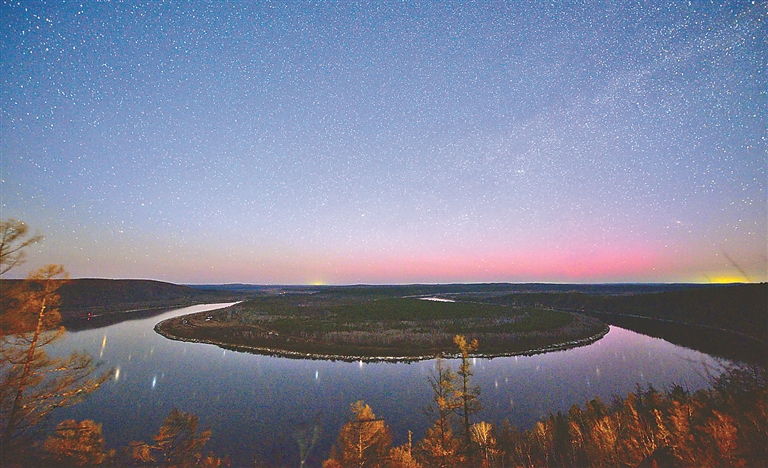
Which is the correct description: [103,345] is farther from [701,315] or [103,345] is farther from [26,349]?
[701,315]

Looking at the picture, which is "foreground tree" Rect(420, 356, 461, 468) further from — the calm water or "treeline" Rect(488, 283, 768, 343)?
"treeline" Rect(488, 283, 768, 343)

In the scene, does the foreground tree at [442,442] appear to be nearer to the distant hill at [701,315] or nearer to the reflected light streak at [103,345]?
the distant hill at [701,315]

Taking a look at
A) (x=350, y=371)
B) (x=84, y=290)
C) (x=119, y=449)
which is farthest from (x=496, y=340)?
(x=84, y=290)

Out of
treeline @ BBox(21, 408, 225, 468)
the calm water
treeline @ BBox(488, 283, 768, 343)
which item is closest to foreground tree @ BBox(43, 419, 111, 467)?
treeline @ BBox(21, 408, 225, 468)

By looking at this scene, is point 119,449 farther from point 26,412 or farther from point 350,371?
point 350,371

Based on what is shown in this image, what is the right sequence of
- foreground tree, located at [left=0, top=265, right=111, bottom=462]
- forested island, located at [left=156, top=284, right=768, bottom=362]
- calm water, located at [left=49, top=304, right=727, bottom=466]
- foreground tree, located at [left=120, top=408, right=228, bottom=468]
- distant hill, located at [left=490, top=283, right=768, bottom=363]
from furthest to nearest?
distant hill, located at [left=490, top=283, right=768, bottom=363]
forested island, located at [left=156, top=284, right=768, bottom=362]
calm water, located at [left=49, top=304, right=727, bottom=466]
foreground tree, located at [left=120, top=408, right=228, bottom=468]
foreground tree, located at [left=0, top=265, right=111, bottom=462]

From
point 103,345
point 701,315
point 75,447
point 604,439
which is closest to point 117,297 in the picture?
point 103,345

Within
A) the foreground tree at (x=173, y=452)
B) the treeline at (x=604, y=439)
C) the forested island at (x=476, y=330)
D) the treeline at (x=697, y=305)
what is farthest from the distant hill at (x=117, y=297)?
the treeline at (x=697, y=305)
